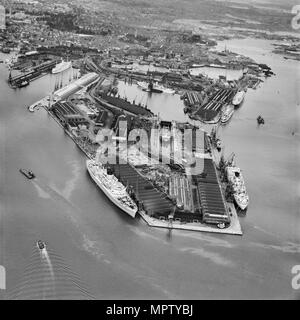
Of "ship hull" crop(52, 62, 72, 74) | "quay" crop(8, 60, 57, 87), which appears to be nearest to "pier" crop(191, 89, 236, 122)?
"ship hull" crop(52, 62, 72, 74)

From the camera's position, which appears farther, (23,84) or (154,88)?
(154,88)

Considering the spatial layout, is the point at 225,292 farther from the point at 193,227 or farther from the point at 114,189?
the point at 114,189

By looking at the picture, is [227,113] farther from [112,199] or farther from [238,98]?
[112,199]

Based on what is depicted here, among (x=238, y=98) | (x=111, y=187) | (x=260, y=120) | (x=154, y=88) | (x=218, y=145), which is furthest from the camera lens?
(x=154, y=88)

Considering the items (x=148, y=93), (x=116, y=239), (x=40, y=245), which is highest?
(x=40, y=245)

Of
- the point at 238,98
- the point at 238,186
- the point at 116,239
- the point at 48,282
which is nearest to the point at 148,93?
the point at 238,98

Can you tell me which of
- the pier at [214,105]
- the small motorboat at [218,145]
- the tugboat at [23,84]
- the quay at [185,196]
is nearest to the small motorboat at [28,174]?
the quay at [185,196]

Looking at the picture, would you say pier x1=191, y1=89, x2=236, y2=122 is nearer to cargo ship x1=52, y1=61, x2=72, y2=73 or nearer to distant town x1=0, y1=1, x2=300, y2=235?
distant town x1=0, y1=1, x2=300, y2=235

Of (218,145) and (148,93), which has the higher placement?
(218,145)

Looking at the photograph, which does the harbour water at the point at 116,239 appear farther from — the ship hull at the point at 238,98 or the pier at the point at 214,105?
the ship hull at the point at 238,98
